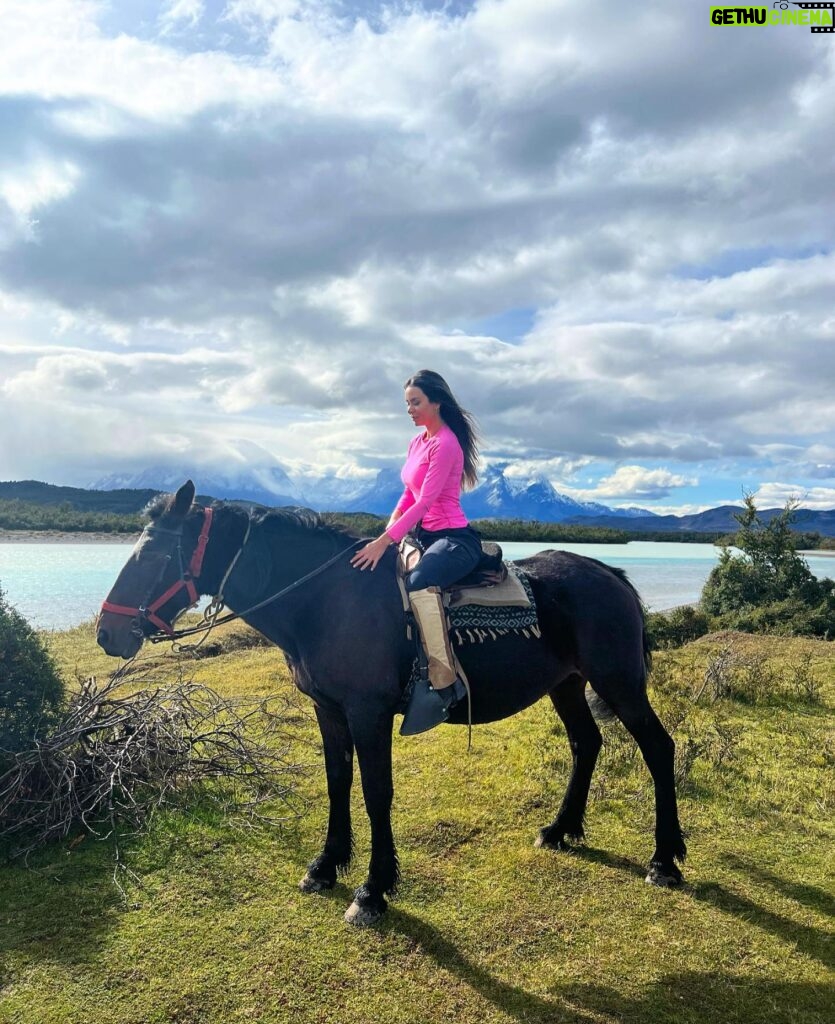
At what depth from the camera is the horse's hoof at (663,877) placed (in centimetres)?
441

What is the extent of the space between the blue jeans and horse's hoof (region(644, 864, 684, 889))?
8.63 ft

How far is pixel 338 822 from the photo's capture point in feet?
14.6

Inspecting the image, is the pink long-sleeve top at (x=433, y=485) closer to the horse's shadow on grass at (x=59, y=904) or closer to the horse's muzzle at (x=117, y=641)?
the horse's muzzle at (x=117, y=641)

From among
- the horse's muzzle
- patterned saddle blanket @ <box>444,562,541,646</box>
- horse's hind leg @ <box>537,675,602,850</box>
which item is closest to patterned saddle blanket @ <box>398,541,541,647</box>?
patterned saddle blanket @ <box>444,562,541,646</box>

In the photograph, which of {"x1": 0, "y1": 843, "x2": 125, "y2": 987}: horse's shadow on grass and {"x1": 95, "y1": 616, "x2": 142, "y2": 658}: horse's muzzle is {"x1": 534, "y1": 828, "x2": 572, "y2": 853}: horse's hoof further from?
{"x1": 95, "y1": 616, "x2": 142, "y2": 658}: horse's muzzle

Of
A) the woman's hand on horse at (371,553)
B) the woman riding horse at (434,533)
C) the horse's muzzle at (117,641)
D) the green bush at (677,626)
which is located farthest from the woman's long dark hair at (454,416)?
the green bush at (677,626)

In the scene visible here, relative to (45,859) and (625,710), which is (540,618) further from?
(45,859)

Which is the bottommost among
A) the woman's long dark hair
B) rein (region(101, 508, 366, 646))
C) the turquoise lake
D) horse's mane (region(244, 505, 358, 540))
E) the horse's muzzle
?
the turquoise lake

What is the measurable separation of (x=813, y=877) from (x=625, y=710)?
1857 millimetres

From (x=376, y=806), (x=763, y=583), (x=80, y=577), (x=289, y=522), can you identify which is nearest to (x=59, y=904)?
(x=376, y=806)

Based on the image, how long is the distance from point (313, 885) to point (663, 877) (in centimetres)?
256

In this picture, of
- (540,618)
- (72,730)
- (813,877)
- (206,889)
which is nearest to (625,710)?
(540,618)

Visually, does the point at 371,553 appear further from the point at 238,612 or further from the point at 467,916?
the point at 467,916

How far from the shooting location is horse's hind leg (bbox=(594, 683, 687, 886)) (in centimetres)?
452
